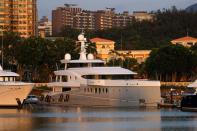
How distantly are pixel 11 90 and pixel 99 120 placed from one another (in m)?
20.1

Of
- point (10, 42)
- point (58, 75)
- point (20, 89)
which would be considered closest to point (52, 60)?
point (10, 42)

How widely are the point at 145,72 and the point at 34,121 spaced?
274ft

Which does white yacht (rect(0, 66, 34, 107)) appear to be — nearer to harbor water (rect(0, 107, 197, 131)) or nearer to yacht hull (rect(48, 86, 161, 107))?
harbor water (rect(0, 107, 197, 131))

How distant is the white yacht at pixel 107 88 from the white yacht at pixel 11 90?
21.0 ft

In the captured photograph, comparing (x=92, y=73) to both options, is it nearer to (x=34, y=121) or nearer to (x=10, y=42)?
(x=34, y=121)

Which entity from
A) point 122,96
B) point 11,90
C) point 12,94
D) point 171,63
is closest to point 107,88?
point 122,96

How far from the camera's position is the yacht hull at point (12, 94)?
3575 inches

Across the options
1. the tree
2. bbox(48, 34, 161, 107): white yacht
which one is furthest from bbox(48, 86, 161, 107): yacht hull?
the tree

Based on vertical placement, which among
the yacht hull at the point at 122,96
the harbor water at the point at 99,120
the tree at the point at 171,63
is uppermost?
the tree at the point at 171,63

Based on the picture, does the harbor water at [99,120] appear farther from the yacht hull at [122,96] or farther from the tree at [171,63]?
the tree at [171,63]

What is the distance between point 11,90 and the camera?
9100 cm

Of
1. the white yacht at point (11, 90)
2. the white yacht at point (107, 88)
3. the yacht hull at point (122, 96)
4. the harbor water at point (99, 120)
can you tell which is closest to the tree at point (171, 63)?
the white yacht at point (107, 88)

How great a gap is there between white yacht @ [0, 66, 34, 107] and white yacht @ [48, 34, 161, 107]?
640 centimetres

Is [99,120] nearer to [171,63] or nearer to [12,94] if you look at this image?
[12,94]
